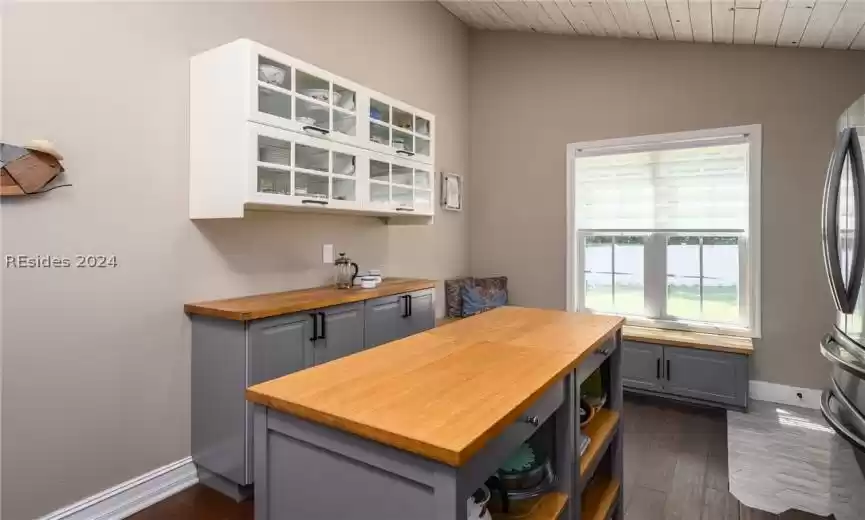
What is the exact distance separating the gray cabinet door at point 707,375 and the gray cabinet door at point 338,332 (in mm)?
2283

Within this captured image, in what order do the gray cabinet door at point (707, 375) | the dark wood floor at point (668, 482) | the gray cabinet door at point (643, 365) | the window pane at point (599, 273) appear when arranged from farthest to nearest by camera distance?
the window pane at point (599, 273)
the gray cabinet door at point (643, 365)
the gray cabinet door at point (707, 375)
the dark wood floor at point (668, 482)

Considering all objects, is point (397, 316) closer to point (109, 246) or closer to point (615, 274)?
point (109, 246)

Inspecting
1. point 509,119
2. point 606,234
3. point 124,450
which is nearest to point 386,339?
point 124,450

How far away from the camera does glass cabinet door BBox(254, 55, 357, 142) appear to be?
2.22 m

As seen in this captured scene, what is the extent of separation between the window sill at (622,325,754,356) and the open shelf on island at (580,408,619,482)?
1.61 metres

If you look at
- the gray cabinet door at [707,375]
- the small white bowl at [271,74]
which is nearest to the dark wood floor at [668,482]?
the gray cabinet door at [707,375]

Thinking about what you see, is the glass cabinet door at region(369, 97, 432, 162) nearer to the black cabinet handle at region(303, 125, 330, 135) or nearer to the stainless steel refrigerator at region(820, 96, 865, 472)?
the black cabinet handle at region(303, 125, 330, 135)

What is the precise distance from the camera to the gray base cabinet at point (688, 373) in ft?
10.6

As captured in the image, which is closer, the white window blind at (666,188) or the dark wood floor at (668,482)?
the dark wood floor at (668,482)

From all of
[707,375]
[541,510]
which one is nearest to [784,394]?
[707,375]

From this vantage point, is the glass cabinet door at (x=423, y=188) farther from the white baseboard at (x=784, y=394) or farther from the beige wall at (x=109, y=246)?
the white baseboard at (x=784, y=394)

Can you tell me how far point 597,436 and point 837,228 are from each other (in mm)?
1290

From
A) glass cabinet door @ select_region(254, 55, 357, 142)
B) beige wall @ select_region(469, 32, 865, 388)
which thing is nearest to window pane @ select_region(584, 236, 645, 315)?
beige wall @ select_region(469, 32, 865, 388)

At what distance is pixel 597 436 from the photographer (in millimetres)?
1709
